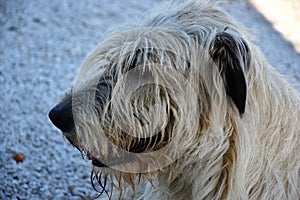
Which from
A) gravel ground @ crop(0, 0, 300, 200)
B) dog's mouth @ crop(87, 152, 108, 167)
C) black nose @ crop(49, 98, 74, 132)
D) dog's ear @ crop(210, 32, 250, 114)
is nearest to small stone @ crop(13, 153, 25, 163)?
gravel ground @ crop(0, 0, 300, 200)

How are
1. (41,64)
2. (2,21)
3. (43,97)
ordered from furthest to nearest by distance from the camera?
1. (2,21)
2. (41,64)
3. (43,97)

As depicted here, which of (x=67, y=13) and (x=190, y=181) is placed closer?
(x=190, y=181)

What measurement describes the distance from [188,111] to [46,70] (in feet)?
10.9

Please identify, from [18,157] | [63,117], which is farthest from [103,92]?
[18,157]

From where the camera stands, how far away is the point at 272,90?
7.19 feet

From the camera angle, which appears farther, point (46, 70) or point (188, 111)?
point (46, 70)

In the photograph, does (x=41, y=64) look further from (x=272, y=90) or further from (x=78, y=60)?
(x=272, y=90)

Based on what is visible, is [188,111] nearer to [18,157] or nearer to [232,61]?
[232,61]

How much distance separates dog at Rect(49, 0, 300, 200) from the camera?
2.05 m

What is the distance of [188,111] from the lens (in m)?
2.06

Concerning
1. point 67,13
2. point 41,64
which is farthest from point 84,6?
point 41,64

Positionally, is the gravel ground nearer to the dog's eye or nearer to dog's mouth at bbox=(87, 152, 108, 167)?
the dog's eye

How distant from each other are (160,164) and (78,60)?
339 cm

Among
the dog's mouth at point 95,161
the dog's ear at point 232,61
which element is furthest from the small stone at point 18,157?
the dog's ear at point 232,61
